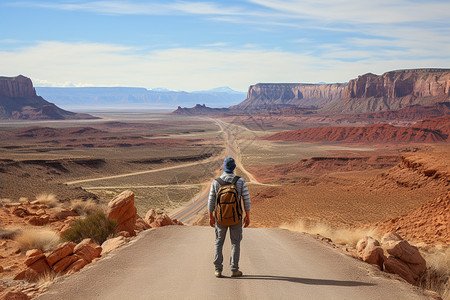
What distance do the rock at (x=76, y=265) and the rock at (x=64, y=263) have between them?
0.36ft

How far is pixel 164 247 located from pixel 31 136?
111 meters

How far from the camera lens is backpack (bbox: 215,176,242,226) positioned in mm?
6430

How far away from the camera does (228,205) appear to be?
6453mm

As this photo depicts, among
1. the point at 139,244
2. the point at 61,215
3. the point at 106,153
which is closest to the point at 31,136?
the point at 106,153

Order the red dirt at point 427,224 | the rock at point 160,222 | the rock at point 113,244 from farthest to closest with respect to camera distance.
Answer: the rock at point 160,222 < the red dirt at point 427,224 < the rock at point 113,244

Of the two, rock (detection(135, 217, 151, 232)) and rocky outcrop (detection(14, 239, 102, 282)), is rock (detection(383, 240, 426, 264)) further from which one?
rock (detection(135, 217, 151, 232))

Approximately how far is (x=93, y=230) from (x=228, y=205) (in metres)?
5.87

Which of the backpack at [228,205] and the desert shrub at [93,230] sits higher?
the backpack at [228,205]

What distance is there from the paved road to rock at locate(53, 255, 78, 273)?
2.27ft

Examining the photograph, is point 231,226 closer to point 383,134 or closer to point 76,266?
point 76,266

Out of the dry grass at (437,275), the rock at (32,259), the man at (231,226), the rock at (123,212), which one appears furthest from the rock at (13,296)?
the dry grass at (437,275)

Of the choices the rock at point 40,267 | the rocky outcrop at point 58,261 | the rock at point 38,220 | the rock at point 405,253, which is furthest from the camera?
the rock at point 38,220

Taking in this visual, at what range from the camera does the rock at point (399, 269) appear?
7.70m

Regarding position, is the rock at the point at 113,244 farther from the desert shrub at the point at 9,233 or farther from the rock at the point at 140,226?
the desert shrub at the point at 9,233
